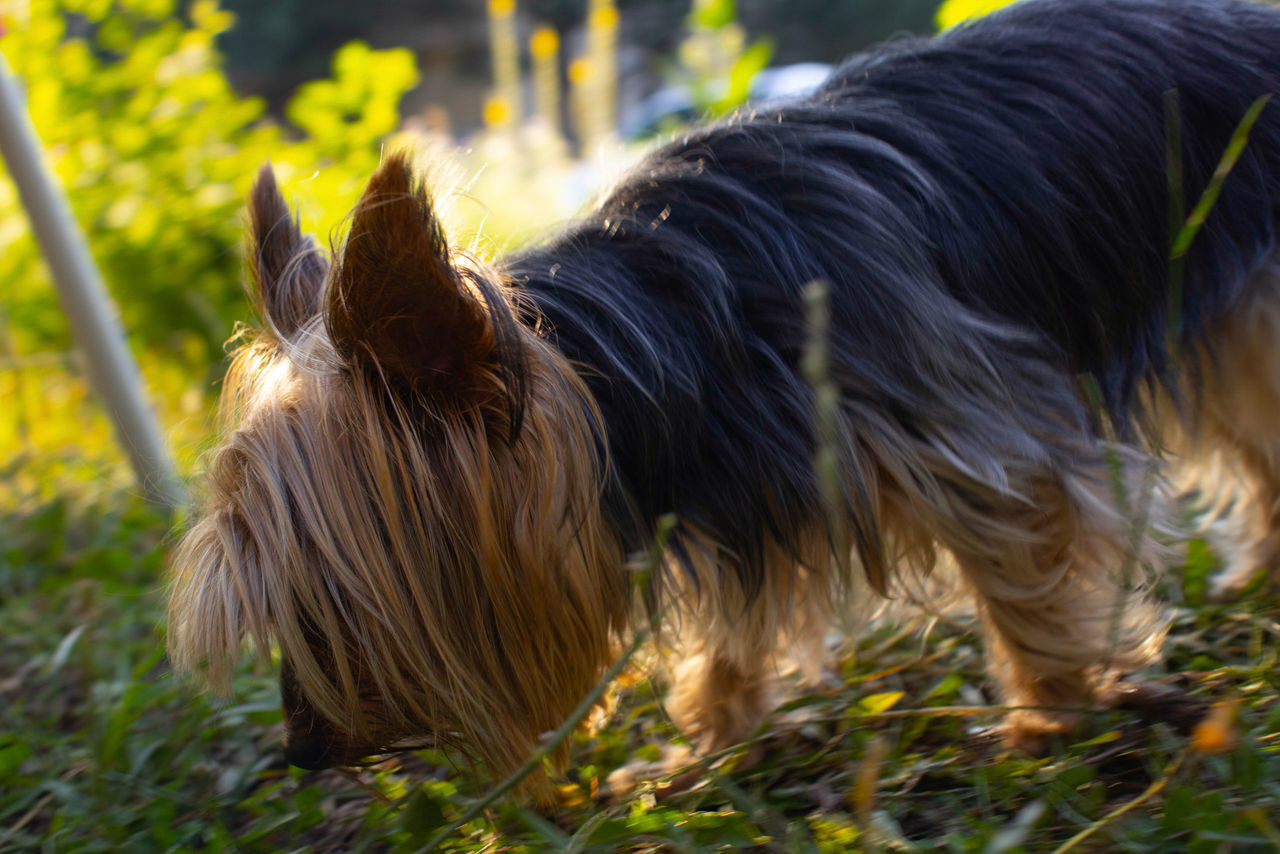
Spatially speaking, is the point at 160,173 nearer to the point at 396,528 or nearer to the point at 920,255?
the point at 396,528

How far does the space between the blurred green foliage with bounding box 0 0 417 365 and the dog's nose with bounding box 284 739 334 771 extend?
2.92 metres

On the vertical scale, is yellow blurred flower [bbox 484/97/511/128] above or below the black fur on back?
above

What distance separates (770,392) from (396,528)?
2.09ft

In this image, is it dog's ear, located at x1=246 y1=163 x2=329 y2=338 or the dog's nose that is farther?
dog's ear, located at x1=246 y1=163 x2=329 y2=338

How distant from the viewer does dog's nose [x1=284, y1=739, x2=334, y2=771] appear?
1749 mm

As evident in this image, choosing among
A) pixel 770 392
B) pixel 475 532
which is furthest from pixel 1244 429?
pixel 475 532

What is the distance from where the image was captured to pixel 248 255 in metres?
1.92

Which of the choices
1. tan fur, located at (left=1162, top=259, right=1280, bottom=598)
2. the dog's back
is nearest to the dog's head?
the dog's back

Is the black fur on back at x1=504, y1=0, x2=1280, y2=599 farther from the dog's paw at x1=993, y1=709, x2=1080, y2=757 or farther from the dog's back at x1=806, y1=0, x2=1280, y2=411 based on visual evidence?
the dog's paw at x1=993, y1=709, x2=1080, y2=757

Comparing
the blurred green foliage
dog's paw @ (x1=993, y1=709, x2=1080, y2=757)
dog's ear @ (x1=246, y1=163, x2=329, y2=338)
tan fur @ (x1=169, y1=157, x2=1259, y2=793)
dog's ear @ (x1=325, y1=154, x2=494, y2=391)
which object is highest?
the blurred green foliage

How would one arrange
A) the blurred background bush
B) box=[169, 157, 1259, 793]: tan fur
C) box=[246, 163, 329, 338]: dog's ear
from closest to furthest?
box=[169, 157, 1259, 793]: tan fur
box=[246, 163, 329, 338]: dog's ear
the blurred background bush

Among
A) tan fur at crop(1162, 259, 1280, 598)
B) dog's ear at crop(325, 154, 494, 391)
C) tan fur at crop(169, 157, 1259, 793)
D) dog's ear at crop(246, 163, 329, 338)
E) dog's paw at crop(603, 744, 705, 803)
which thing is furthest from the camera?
tan fur at crop(1162, 259, 1280, 598)

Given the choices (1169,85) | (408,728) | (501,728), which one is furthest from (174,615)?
(1169,85)

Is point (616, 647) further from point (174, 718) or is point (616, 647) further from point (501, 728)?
point (174, 718)
